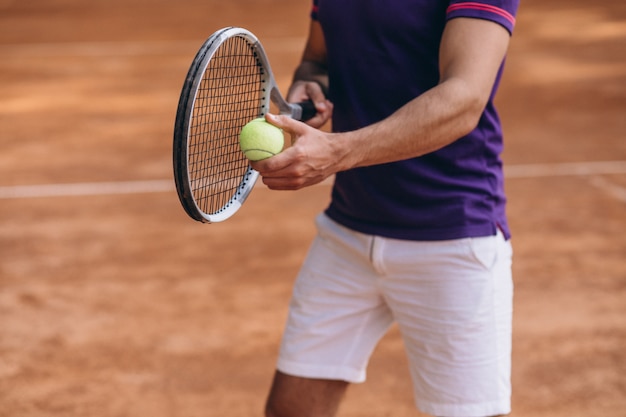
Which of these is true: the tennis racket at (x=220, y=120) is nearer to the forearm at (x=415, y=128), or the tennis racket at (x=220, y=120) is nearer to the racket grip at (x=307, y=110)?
the racket grip at (x=307, y=110)

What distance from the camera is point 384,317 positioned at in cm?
253

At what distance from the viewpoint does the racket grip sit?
235 centimetres

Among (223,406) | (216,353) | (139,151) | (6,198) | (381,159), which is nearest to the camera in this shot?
(381,159)

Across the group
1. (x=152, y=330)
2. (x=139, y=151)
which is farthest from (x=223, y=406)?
(x=139, y=151)

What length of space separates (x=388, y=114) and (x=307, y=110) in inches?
8.5

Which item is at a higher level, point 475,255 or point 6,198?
point 475,255

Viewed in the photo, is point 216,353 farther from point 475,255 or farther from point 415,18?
point 415,18

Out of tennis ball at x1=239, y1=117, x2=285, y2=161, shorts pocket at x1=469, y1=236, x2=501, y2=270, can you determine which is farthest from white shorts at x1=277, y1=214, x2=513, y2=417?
tennis ball at x1=239, y1=117, x2=285, y2=161

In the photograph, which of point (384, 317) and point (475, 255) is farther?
point (384, 317)

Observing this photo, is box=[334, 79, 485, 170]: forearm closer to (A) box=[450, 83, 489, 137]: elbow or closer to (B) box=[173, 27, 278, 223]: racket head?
(A) box=[450, 83, 489, 137]: elbow

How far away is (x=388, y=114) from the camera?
225cm

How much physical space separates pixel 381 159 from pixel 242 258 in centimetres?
288

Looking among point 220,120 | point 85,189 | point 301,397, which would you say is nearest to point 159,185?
point 85,189

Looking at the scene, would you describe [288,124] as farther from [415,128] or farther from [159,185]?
[159,185]
